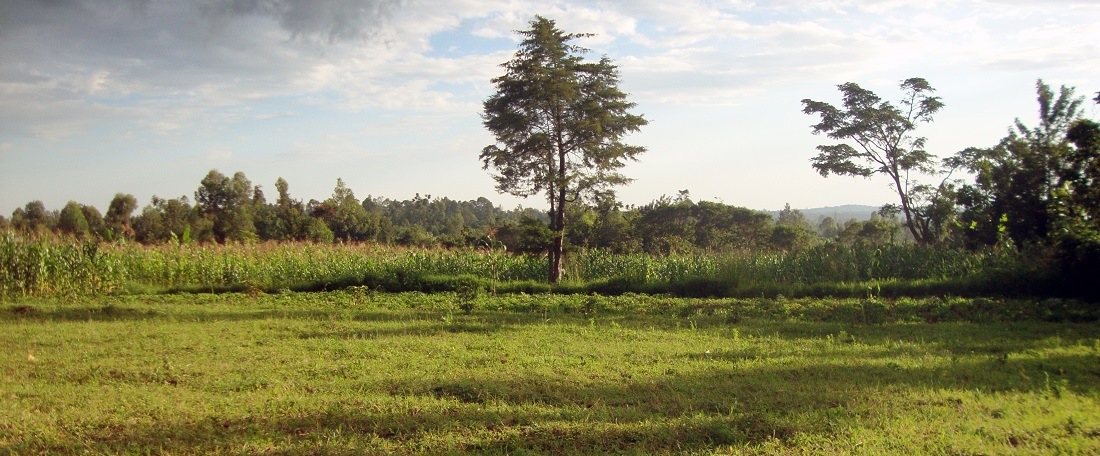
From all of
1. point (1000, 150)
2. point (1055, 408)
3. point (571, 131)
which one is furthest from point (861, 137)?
point (1055, 408)

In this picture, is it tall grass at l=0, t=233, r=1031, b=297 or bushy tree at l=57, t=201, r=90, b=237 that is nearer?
tall grass at l=0, t=233, r=1031, b=297

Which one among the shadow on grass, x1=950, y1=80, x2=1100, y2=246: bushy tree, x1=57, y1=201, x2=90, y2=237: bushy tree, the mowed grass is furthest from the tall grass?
x1=57, y1=201, x2=90, y2=237: bushy tree

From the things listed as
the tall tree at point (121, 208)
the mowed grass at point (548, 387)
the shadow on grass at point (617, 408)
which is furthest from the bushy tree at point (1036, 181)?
the tall tree at point (121, 208)

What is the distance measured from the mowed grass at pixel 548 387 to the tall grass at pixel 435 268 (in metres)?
5.56

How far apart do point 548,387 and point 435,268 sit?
44.3ft

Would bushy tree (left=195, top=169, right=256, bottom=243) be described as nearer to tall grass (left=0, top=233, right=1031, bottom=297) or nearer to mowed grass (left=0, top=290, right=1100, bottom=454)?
tall grass (left=0, top=233, right=1031, bottom=297)

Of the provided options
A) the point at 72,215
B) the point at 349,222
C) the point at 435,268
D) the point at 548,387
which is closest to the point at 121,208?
the point at 72,215

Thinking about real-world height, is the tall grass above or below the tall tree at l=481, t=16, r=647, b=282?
below

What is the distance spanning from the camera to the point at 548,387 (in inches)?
250

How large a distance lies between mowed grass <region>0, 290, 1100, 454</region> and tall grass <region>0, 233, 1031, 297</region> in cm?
556

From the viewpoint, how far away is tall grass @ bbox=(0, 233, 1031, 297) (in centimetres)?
1580

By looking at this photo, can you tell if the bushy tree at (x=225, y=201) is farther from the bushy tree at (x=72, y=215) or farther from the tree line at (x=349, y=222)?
the bushy tree at (x=72, y=215)

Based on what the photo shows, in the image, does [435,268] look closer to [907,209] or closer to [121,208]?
[907,209]

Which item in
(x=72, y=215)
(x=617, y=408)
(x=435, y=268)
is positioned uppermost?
(x=72, y=215)
